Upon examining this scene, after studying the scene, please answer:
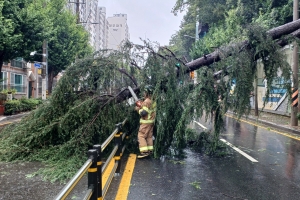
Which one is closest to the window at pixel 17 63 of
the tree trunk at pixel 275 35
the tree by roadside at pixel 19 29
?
the tree by roadside at pixel 19 29

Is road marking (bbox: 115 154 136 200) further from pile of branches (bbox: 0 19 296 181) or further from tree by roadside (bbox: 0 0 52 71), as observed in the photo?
tree by roadside (bbox: 0 0 52 71)

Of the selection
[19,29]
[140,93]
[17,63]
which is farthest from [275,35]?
[17,63]

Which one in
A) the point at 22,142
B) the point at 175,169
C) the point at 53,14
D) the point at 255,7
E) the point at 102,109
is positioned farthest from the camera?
the point at 53,14

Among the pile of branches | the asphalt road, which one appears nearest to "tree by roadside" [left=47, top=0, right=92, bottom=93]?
the pile of branches

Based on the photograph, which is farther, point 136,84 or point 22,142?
point 136,84

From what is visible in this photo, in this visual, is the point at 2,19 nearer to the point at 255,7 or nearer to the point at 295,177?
the point at 255,7

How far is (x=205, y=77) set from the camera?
6633 millimetres

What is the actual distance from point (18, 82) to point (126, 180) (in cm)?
3332

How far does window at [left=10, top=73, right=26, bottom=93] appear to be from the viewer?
32.6 m

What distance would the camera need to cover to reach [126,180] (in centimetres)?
489

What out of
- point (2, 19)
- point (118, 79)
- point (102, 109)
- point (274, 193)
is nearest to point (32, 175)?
point (102, 109)

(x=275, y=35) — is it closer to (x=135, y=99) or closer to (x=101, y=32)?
(x=135, y=99)

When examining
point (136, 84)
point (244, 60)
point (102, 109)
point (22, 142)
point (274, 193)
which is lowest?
point (274, 193)

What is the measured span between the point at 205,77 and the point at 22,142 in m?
4.26
